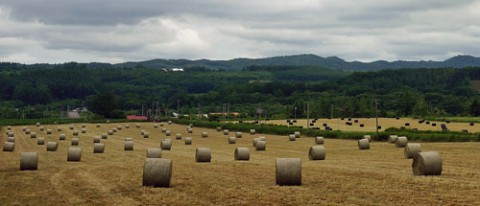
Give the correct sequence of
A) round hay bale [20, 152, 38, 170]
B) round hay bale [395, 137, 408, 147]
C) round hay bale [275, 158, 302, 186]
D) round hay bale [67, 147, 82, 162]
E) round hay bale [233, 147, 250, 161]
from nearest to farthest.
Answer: round hay bale [275, 158, 302, 186] < round hay bale [20, 152, 38, 170] < round hay bale [233, 147, 250, 161] < round hay bale [67, 147, 82, 162] < round hay bale [395, 137, 408, 147]

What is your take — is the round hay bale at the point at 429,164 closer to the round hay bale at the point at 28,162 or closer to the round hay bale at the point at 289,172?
the round hay bale at the point at 289,172

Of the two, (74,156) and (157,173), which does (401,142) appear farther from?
(157,173)

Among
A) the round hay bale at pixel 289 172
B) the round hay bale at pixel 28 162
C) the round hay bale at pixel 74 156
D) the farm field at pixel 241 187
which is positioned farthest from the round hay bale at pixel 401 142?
the round hay bale at pixel 289 172

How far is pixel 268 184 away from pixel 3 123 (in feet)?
348

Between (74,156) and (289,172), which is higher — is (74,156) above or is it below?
below

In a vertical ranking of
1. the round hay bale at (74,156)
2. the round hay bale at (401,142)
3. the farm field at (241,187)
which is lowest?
the farm field at (241,187)

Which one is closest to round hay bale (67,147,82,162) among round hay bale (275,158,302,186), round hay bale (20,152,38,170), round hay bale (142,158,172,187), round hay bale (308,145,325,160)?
round hay bale (20,152,38,170)

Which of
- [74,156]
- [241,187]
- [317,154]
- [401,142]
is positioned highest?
[401,142]

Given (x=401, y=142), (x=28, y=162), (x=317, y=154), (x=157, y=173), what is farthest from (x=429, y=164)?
(x=401, y=142)

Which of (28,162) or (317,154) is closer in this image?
(28,162)

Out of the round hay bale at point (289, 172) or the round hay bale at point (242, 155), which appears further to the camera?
the round hay bale at point (242, 155)

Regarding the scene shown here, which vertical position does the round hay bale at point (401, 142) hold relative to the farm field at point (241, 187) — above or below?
above

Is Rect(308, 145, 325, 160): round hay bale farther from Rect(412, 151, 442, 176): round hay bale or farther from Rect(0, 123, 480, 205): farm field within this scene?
Rect(412, 151, 442, 176): round hay bale

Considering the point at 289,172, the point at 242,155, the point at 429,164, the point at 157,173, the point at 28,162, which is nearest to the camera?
the point at 157,173
